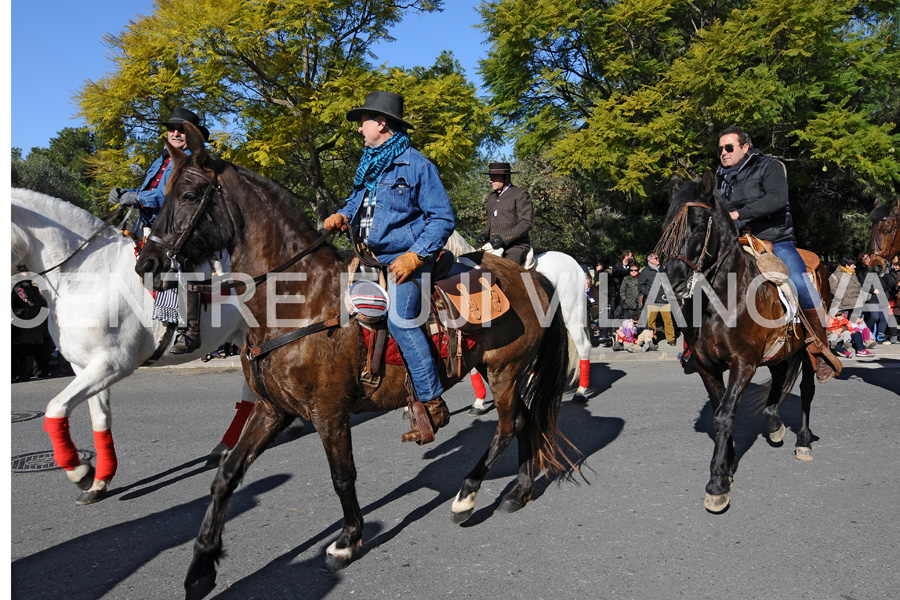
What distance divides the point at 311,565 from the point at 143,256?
192cm

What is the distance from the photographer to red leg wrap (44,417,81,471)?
4.61 meters

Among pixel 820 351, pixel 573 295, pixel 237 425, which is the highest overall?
pixel 573 295

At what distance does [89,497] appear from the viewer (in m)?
4.88

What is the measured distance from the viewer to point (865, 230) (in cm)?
1980

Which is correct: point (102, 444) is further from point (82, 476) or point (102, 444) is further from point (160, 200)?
point (160, 200)

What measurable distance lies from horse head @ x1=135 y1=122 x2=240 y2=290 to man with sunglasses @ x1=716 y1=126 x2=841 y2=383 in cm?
384

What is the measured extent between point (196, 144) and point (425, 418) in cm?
197

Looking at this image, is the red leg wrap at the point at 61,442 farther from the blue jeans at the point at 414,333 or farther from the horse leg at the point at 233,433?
the blue jeans at the point at 414,333

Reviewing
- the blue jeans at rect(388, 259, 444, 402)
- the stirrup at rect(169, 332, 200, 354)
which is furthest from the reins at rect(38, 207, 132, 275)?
the blue jeans at rect(388, 259, 444, 402)

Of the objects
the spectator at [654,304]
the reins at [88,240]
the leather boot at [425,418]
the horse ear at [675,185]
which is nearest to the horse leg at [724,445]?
the horse ear at [675,185]

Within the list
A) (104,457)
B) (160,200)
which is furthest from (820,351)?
(104,457)

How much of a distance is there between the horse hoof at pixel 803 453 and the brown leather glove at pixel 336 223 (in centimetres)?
430

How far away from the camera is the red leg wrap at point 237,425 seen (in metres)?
5.84

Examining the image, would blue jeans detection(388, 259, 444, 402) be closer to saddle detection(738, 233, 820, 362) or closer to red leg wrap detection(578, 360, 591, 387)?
saddle detection(738, 233, 820, 362)
